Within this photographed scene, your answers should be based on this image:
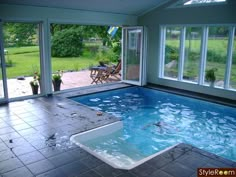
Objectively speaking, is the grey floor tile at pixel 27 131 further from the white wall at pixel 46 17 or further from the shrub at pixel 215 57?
the shrub at pixel 215 57

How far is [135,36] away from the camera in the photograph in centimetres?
934

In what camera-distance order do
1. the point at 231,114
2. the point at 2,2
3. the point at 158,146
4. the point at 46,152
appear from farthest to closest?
the point at 231,114, the point at 2,2, the point at 158,146, the point at 46,152

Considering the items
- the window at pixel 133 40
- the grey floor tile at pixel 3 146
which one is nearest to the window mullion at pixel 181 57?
the window at pixel 133 40

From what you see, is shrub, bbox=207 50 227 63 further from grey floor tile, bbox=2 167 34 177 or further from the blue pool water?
grey floor tile, bbox=2 167 34 177

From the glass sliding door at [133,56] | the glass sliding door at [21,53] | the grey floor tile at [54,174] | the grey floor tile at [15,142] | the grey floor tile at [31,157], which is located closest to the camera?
the grey floor tile at [54,174]

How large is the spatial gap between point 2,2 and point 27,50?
1.58m

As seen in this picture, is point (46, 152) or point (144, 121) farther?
point (144, 121)

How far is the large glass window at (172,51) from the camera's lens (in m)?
8.63

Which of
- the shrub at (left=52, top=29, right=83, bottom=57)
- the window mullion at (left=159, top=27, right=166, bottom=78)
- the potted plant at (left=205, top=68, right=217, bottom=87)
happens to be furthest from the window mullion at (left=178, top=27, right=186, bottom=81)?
the shrub at (left=52, top=29, right=83, bottom=57)

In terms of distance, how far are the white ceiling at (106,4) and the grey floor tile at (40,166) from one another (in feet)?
14.5

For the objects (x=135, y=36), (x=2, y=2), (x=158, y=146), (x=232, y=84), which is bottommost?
(x=158, y=146)

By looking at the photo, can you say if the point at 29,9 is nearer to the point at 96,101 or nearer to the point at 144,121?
the point at 96,101

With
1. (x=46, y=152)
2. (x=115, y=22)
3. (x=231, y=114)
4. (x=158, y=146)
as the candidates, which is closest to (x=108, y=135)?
(x=158, y=146)

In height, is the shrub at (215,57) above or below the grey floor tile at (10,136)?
above
